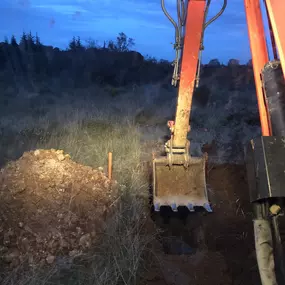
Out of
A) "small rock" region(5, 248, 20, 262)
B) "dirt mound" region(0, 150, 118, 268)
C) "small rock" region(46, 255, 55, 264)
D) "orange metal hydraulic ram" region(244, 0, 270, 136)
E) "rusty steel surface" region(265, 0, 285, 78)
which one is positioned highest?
"orange metal hydraulic ram" region(244, 0, 270, 136)

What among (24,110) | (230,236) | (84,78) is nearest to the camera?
(230,236)

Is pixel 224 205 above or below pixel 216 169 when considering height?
below

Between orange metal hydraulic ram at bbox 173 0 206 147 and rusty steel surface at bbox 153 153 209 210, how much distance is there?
0.33m

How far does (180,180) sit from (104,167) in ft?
4.27

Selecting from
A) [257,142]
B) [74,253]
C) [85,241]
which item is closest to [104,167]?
[85,241]

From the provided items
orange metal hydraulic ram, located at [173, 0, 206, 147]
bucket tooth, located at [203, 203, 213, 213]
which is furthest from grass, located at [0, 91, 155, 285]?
orange metal hydraulic ram, located at [173, 0, 206, 147]

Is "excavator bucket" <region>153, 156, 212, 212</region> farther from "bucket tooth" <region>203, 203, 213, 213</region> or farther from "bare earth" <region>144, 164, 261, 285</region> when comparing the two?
"bare earth" <region>144, 164, 261, 285</region>

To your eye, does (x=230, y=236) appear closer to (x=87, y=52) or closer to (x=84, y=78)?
(x=84, y=78)

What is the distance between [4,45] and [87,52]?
419 centimetres

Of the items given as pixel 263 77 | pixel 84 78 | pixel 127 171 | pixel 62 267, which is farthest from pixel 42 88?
pixel 263 77

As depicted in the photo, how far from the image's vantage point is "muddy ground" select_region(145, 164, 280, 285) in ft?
12.0

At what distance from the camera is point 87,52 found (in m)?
21.7

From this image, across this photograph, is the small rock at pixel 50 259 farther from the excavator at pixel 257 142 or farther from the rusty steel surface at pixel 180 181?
the rusty steel surface at pixel 180 181

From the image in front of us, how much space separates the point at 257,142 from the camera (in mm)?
2029
